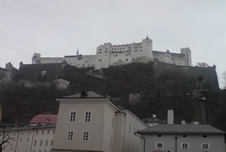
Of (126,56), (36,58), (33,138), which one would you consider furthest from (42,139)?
(36,58)

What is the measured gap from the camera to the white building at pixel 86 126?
24.1 m

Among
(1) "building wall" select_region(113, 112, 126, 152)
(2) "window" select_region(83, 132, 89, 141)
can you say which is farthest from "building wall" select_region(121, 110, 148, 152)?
(2) "window" select_region(83, 132, 89, 141)

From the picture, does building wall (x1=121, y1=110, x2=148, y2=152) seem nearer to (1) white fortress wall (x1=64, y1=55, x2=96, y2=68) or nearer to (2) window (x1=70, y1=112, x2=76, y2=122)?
(2) window (x1=70, y1=112, x2=76, y2=122)

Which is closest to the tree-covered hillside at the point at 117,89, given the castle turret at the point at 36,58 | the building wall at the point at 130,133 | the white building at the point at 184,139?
the castle turret at the point at 36,58

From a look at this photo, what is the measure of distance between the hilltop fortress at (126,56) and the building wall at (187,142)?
245 ft

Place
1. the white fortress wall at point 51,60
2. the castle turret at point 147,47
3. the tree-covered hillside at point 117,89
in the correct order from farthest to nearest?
the white fortress wall at point 51,60, the castle turret at point 147,47, the tree-covered hillside at point 117,89

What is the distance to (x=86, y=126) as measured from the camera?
24.6m

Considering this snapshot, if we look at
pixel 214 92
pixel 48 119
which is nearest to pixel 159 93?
pixel 214 92

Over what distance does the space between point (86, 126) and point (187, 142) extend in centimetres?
885

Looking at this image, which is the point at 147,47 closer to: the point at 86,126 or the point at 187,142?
the point at 86,126

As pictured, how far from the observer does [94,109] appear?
82.1ft

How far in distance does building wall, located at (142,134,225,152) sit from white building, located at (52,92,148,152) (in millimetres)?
3984

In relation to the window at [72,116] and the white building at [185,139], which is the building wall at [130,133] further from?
the window at [72,116]

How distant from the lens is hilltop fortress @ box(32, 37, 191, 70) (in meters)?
99.5
